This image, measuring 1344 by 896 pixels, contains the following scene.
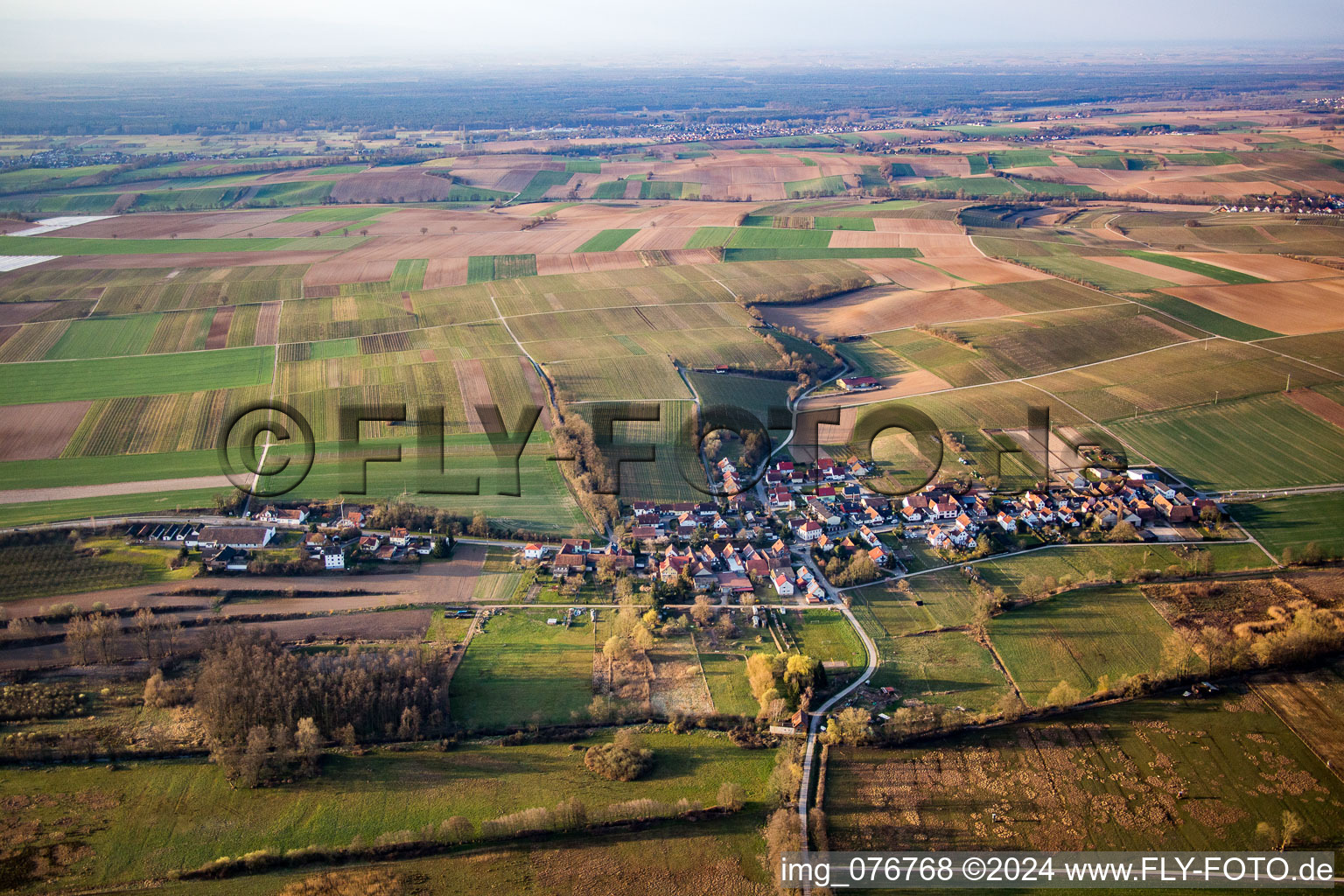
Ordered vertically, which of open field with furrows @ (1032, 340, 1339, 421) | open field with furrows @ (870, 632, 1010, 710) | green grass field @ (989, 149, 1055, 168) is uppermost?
green grass field @ (989, 149, 1055, 168)

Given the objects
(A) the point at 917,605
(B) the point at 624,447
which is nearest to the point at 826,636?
(A) the point at 917,605

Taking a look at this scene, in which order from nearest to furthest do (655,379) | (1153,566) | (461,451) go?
(1153,566), (461,451), (655,379)

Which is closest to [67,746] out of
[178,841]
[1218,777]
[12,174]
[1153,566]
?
[178,841]

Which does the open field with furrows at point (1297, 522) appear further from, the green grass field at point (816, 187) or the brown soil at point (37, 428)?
the green grass field at point (816, 187)

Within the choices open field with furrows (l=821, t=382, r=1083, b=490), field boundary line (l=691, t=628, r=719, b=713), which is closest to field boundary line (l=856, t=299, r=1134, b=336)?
open field with furrows (l=821, t=382, r=1083, b=490)

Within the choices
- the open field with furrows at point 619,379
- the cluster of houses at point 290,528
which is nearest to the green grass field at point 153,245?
the open field with furrows at point 619,379

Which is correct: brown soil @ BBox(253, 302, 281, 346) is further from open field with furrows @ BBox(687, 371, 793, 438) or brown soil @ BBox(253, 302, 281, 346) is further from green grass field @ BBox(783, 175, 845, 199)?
green grass field @ BBox(783, 175, 845, 199)

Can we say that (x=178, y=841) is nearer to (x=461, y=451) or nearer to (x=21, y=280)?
(x=461, y=451)
